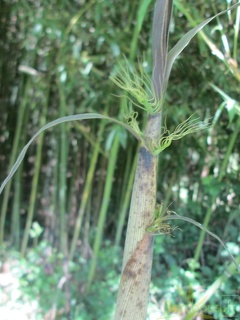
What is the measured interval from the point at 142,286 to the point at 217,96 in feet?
4.23

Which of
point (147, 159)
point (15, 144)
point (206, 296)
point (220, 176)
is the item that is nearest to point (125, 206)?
point (220, 176)

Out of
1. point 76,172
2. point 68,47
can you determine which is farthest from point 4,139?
point 68,47

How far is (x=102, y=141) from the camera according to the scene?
2035 mm

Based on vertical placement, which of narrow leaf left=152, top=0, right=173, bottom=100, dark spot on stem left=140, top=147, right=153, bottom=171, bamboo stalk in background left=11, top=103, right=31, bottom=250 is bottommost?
bamboo stalk in background left=11, top=103, right=31, bottom=250

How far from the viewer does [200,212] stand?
6.11ft

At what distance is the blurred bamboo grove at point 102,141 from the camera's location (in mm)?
1620

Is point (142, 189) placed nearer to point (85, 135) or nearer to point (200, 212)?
point (200, 212)

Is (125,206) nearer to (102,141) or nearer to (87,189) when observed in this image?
(87,189)

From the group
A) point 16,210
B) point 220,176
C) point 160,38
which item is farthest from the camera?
point 16,210

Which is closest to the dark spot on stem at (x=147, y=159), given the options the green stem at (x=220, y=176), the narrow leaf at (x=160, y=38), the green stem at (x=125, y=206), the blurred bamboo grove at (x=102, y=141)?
the narrow leaf at (x=160, y=38)

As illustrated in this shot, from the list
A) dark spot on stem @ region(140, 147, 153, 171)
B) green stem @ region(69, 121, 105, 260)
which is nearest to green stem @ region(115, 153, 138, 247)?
green stem @ region(69, 121, 105, 260)

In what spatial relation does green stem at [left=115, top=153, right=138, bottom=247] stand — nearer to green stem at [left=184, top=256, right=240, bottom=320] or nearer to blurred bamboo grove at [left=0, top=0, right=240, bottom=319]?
blurred bamboo grove at [left=0, top=0, right=240, bottom=319]

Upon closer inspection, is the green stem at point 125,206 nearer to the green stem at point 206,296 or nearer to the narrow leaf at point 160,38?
the green stem at point 206,296

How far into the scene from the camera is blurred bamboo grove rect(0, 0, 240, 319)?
162 centimetres
